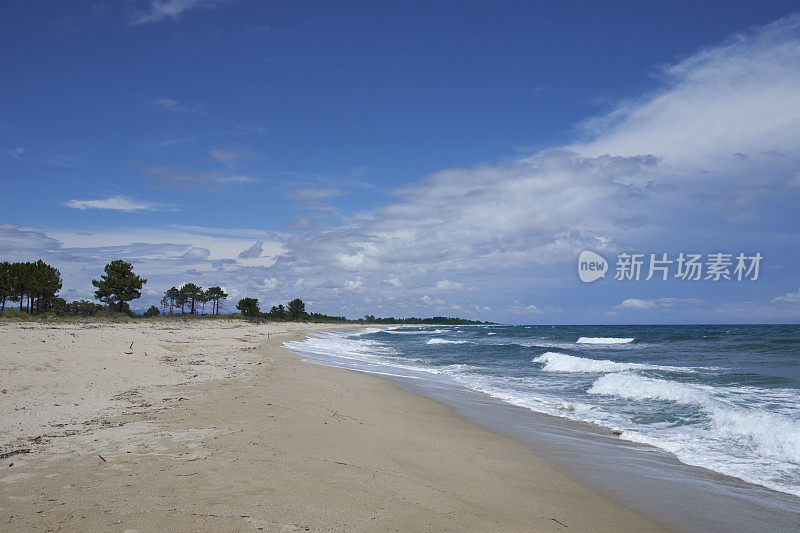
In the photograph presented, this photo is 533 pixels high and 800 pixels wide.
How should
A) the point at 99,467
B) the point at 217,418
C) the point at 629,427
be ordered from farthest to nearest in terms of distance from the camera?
the point at 629,427 → the point at 217,418 → the point at 99,467

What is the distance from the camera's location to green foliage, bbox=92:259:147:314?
5347cm

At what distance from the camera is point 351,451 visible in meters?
6.04

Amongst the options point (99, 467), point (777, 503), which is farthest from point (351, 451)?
point (777, 503)

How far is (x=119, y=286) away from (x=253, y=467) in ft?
193

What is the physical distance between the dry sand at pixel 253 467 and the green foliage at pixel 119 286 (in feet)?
166

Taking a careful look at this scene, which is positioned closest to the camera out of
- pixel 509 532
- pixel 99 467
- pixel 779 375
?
pixel 509 532

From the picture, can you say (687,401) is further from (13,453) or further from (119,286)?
Result: (119,286)

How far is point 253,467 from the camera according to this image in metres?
5.00

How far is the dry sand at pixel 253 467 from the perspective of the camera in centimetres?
386

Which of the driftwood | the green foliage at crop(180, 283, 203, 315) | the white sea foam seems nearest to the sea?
the white sea foam

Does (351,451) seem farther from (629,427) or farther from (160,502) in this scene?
(629,427)

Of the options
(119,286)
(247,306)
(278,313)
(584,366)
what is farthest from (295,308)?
A: (584,366)

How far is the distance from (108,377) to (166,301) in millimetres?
79114

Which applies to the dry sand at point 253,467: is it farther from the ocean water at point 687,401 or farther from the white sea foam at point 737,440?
the ocean water at point 687,401
